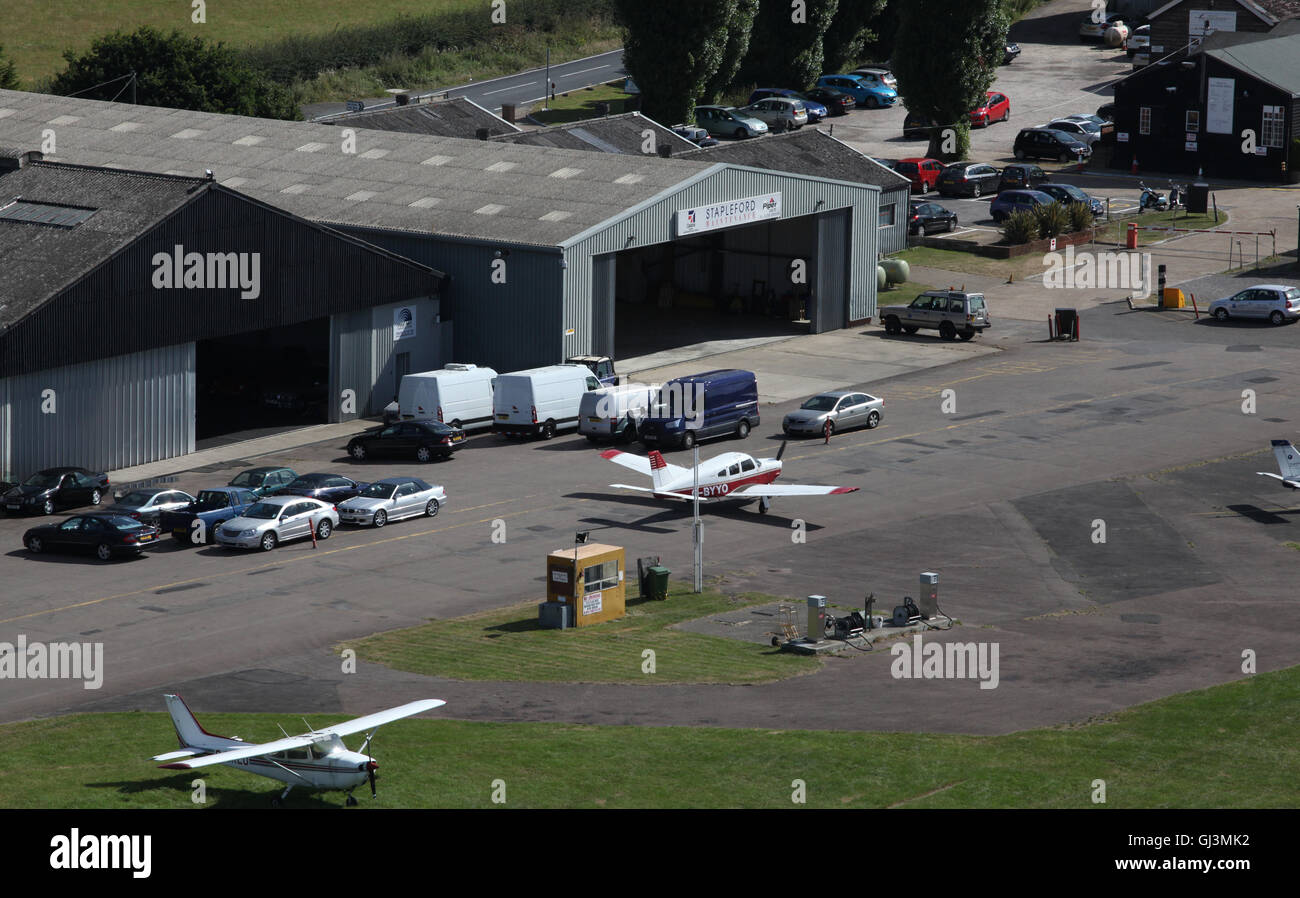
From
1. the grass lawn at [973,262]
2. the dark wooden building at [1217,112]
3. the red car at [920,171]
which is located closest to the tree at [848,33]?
the dark wooden building at [1217,112]

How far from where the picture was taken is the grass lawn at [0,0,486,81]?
133625mm

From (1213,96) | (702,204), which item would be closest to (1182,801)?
(702,204)

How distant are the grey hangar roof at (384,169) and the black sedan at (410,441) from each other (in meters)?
11.2

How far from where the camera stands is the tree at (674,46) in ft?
350

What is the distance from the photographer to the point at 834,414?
61875 millimetres

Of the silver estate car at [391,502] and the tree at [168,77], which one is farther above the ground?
the tree at [168,77]

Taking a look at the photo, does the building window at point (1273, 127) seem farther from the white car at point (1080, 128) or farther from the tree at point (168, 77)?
the tree at point (168, 77)

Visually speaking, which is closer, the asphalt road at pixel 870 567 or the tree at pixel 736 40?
the asphalt road at pixel 870 567

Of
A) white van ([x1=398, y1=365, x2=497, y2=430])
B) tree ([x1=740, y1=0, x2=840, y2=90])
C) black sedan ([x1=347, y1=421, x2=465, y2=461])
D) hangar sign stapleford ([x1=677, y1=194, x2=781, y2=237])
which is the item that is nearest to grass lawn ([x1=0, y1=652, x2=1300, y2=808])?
black sedan ([x1=347, y1=421, x2=465, y2=461])

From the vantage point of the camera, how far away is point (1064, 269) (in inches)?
3524

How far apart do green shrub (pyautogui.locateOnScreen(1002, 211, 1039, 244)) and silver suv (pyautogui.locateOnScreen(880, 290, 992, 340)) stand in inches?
526

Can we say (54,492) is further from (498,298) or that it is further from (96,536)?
(498,298)

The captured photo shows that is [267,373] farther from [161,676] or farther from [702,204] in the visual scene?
[161,676]

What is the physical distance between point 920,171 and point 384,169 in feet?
119
